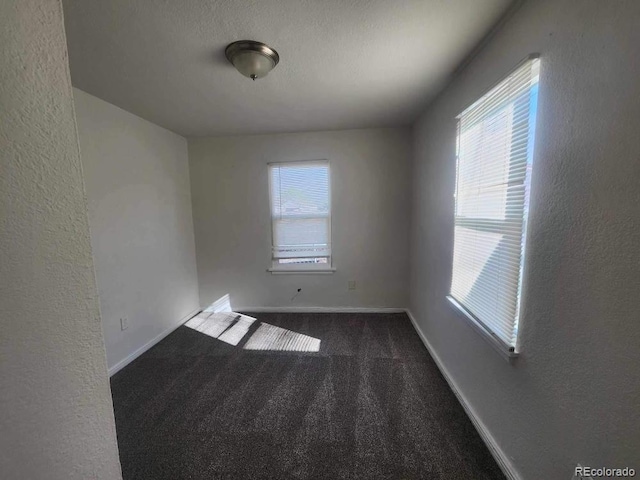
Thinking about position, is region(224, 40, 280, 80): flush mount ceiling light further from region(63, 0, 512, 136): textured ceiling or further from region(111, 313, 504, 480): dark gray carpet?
region(111, 313, 504, 480): dark gray carpet

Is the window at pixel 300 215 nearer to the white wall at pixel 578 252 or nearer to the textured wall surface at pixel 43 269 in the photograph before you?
the white wall at pixel 578 252

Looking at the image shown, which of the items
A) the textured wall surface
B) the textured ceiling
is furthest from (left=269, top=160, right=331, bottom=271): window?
the textured wall surface

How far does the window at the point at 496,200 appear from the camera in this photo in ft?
3.93

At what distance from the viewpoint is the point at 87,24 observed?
129cm

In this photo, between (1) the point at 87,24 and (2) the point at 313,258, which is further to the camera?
(2) the point at 313,258

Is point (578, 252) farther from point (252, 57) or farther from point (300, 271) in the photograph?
point (300, 271)

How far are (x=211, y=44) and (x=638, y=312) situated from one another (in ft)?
7.06

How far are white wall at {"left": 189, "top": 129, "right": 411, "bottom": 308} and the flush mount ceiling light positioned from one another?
1.60 metres

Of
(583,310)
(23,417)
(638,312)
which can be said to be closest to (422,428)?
(583,310)

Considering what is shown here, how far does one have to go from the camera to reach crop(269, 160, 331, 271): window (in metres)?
3.23

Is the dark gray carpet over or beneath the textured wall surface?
beneath

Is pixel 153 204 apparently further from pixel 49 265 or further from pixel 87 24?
pixel 49 265

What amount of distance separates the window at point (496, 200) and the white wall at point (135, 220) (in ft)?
9.22

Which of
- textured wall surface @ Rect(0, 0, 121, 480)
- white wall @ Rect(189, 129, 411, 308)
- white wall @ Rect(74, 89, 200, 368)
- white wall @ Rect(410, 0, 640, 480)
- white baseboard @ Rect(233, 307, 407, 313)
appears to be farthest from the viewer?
white baseboard @ Rect(233, 307, 407, 313)
